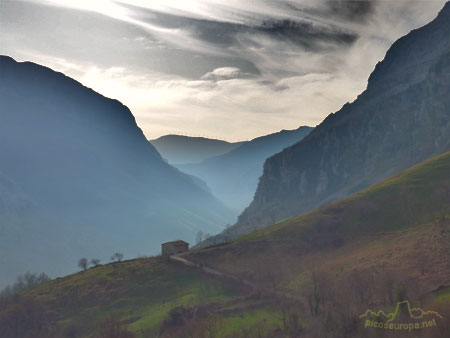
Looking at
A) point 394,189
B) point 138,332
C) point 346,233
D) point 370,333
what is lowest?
point 138,332

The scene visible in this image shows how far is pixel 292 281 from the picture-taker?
9138 centimetres

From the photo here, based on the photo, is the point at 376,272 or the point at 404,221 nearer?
the point at 376,272

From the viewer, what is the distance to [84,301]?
327ft

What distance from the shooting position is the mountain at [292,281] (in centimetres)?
5553

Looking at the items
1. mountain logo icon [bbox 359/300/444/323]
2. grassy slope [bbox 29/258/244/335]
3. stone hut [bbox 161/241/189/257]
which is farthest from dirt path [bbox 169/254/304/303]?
mountain logo icon [bbox 359/300/444/323]

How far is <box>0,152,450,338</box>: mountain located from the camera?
55531 millimetres

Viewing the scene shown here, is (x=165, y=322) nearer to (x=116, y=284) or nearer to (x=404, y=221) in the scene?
(x=116, y=284)

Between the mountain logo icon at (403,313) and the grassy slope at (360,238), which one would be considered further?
the grassy slope at (360,238)

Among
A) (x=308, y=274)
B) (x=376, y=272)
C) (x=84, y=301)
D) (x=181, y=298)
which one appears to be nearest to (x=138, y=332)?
(x=181, y=298)

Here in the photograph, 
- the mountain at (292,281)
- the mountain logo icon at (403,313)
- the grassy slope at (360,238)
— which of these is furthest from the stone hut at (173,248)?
the mountain logo icon at (403,313)

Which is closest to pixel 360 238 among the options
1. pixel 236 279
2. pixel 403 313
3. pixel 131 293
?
pixel 236 279

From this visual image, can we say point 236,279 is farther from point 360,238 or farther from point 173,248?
point 360,238

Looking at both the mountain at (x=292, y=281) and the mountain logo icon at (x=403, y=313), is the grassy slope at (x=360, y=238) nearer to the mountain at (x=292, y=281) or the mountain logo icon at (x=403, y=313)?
the mountain at (x=292, y=281)

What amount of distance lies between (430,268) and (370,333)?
1489 inches
